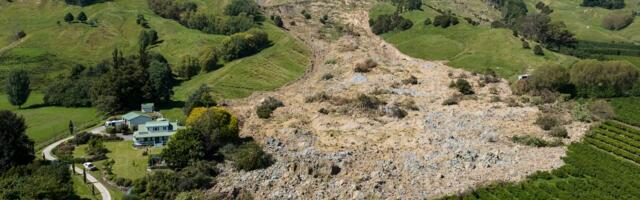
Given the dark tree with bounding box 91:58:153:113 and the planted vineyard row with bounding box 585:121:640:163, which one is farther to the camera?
the dark tree with bounding box 91:58:153:113

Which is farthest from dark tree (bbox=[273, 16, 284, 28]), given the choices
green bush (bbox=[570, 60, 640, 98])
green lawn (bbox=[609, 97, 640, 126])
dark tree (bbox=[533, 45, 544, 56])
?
green lawn (bbox=[609, 97, 640, 126])

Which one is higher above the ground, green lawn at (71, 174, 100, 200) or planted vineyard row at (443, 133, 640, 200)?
planted vineyard row at (443, 133, 640, 200)

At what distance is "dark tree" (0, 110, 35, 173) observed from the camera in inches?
2820

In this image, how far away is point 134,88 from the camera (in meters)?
108

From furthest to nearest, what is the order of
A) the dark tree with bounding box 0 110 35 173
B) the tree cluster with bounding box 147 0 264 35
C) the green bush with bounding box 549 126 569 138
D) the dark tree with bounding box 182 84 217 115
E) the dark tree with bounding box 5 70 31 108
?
the tree cluster with bounding box 147 0 264 35, the dark tree with bounding box 5 70 31 108, the dark tree with bounding box 182 84 217 115, the green bush with bounding box 549 126 569 138, the dark tree with bounding box 0 110 35 173

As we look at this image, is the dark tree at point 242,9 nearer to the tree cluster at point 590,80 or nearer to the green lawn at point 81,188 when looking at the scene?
the tree cluster at point 590,80

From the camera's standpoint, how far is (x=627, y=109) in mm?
101500

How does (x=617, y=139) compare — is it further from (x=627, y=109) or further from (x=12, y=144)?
(x=12, y=144)

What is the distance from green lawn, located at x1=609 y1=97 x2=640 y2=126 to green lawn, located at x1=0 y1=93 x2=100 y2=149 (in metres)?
95.7

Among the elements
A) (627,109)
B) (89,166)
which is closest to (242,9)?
(89,166)

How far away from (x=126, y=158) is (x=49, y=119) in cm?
3394

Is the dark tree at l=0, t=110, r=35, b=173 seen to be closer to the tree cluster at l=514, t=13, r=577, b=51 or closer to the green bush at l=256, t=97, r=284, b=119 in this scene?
the green bush at l=256, t=97, r=284, b=119

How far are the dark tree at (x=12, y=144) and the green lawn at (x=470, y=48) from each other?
103201 mm

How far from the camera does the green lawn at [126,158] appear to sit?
77.0 meters
